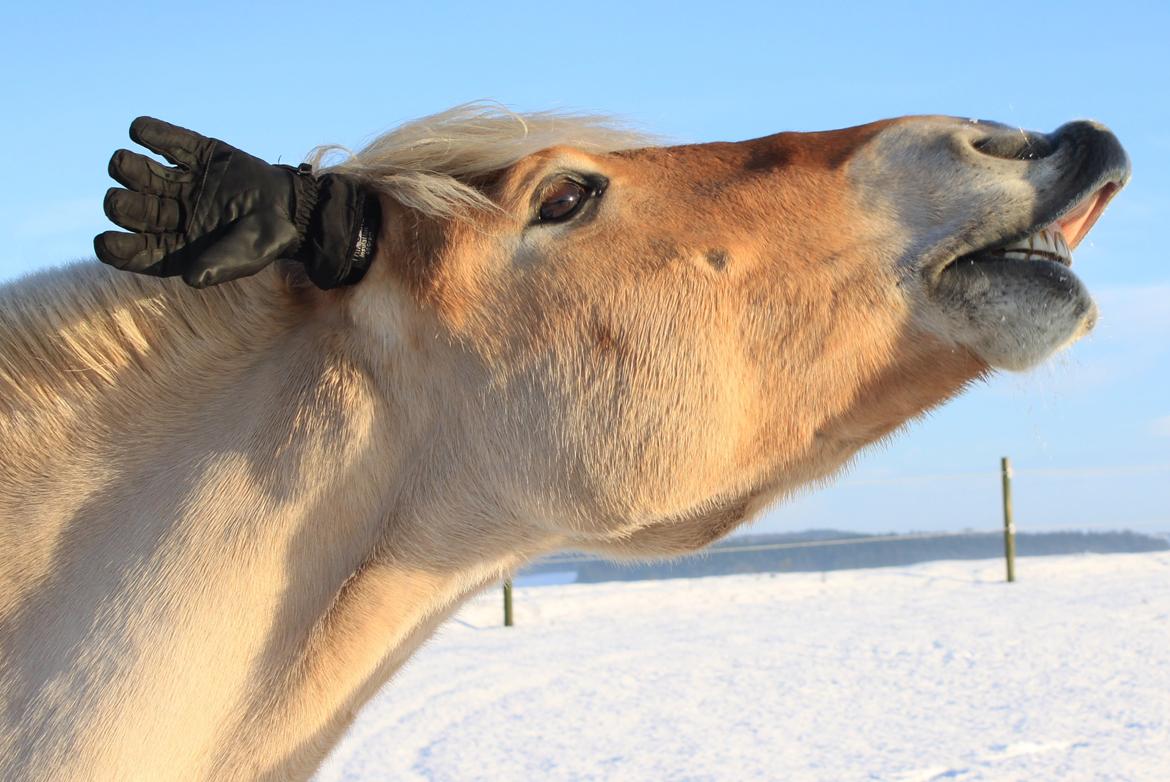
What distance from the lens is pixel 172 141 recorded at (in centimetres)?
185

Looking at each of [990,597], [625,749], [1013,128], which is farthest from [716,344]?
[990,597]

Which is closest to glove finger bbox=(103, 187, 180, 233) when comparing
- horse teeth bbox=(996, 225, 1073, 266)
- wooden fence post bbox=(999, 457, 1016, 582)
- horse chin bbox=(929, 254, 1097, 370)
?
horse chin bbox=(929, 254, 1097, 370)

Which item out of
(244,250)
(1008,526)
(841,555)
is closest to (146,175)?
(244,250)

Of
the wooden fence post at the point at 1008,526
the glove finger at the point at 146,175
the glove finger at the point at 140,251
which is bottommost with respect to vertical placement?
the wooden fence post at the point at 1008,526

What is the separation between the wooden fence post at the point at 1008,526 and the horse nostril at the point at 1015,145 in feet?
31.5

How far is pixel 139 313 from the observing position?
6.46 feet

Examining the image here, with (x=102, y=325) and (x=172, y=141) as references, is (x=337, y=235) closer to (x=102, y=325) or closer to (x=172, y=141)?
(x=172, y=141)

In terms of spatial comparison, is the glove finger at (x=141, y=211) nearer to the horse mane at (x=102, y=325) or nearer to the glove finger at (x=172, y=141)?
the glove finger at (x=172, y=141)

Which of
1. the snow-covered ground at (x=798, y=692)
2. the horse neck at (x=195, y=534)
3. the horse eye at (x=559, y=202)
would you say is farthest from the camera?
the snow-covered ground at (x=798, y=692)

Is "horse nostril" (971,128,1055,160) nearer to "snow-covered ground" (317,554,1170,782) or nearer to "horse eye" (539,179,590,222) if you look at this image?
"horse eye" (539,179,590,222)

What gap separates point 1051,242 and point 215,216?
1.49m

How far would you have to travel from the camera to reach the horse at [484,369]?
1.84 m

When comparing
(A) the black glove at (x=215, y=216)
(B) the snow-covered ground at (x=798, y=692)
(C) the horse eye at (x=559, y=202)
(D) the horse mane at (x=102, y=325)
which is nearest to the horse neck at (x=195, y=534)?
(D) the horse mane at (x=102, y=325)

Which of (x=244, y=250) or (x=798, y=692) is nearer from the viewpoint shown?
(x=244, y=250)
